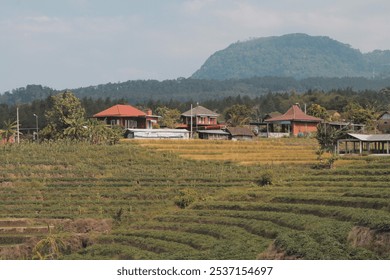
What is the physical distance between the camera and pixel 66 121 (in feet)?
202

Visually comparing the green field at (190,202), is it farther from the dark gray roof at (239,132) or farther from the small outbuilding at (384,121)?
the small outbuilding at (384,121)

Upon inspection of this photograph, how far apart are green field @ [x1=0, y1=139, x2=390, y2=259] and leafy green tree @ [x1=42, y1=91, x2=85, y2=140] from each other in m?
6.41

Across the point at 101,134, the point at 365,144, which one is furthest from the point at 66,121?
the point at 365,144

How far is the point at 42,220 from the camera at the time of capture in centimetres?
3481

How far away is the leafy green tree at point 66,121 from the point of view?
61.2 m

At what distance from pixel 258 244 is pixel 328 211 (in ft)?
15.8

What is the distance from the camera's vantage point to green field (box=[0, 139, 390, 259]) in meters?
22.3

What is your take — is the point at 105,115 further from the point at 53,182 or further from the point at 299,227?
the point at 299,227

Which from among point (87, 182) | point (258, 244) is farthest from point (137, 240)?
point (87, 182)

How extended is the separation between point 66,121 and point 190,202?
2772cm

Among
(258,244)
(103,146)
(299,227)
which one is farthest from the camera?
(103,146)

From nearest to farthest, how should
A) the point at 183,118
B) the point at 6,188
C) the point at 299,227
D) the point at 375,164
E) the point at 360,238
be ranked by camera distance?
the point at 360,238 < the point at 299,227 < the point at 375,164 < the point at 6,188 < the point at 183,118

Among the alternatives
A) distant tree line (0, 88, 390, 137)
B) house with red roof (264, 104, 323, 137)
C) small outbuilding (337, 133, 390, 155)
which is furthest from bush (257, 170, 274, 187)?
distant tree line (0, 88, 390, 137)

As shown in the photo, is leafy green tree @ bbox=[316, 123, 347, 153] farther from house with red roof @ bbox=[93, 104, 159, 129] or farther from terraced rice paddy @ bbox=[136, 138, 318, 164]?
house with red roof @ bbox=[93, 104, 159, 129]
